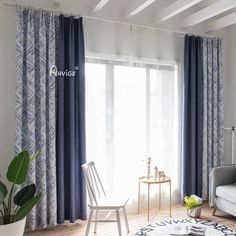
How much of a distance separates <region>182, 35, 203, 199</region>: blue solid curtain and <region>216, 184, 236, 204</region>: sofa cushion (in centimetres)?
63

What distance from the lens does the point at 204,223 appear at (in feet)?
11.1

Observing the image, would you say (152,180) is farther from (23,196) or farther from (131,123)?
(23,196)

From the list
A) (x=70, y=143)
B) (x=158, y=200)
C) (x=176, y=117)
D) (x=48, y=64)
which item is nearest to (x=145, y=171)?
(x=158, y=200)

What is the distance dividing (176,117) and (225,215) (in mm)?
1479

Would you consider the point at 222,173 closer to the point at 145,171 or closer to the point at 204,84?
the point at 145,171

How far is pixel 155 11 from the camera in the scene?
13.1ft

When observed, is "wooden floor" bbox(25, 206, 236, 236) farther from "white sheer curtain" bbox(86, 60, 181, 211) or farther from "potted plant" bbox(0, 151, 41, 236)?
"potted plant" bbox(0, 151, 41, 236)

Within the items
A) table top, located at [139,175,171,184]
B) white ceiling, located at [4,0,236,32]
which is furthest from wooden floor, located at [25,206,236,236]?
white ceiling, located at [4,0,236,32]

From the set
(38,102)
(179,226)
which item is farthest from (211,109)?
(38,102)

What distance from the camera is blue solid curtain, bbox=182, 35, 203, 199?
159 inches

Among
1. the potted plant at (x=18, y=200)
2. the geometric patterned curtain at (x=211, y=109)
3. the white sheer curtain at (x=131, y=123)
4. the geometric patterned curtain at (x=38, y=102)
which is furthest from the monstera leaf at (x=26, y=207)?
the geometric patterned curtain at (x=211, y=109)

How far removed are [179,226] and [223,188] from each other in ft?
2.96

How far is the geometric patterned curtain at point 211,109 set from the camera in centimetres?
414

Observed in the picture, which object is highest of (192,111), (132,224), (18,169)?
(192,111)
